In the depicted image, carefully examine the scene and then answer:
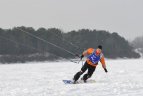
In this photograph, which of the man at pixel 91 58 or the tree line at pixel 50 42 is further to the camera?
the tree line at pixel 50 42

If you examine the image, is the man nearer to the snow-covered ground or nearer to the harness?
the harness

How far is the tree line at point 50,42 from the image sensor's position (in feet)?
284

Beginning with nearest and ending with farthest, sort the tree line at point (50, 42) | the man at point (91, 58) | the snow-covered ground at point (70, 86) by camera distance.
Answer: the snow-covered ground at point (70, 86)
the man at point (91, 58)
the tree line at point (50, 42)

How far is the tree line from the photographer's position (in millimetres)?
86625

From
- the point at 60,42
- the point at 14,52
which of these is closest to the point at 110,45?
the point at 60,42

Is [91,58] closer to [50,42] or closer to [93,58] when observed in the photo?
[93,58]

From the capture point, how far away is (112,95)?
10.5 meters

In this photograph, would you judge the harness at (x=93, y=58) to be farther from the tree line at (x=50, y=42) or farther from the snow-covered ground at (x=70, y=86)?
the tree line at (x=50, y=42)

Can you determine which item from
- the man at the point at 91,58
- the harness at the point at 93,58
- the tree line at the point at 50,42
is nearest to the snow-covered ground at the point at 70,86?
the man at the point at 91,58

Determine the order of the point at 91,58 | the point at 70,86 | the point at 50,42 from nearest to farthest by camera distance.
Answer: the point at 70,86 < the point at 91,58 < the point at 50,42

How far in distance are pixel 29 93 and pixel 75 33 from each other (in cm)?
9912

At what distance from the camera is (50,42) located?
325ft

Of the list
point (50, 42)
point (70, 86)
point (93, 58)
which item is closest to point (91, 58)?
point (93, 58)

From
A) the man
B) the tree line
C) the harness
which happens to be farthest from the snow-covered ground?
the tree line
